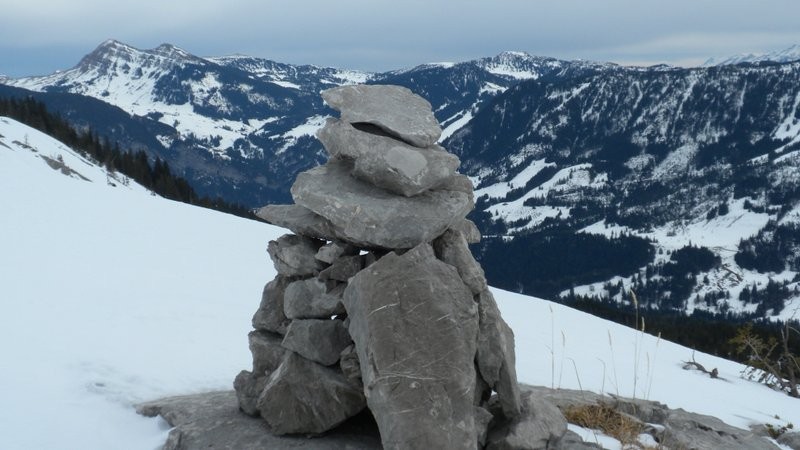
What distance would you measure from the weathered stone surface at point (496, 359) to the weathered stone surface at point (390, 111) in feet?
9.19

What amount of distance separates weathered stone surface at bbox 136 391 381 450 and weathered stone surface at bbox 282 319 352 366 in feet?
3.58

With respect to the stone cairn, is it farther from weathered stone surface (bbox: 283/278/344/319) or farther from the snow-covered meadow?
the snow-covered meadow

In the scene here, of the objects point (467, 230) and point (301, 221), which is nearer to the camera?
point (301, 221)

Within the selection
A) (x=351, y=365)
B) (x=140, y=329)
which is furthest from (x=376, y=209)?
(x=140, y=329)

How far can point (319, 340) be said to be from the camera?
30.0ft

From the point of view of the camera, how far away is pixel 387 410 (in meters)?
7.73

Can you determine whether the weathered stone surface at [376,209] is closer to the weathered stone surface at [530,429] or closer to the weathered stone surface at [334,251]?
the weathered stone surface at [334,251]

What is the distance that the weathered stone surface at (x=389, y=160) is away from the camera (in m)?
9.31

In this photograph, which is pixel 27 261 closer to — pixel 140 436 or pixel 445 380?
pixel 140 436

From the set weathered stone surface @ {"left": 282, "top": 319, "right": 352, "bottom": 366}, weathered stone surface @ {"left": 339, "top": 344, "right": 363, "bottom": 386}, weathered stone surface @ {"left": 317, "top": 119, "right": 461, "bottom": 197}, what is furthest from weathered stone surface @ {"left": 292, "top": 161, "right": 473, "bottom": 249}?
weathered stone surface @ {"left": 339, "top": 344, "right": 363, "bottom": 386}

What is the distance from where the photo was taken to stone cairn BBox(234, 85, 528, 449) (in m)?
7.82

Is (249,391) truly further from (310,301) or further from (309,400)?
(310,301)

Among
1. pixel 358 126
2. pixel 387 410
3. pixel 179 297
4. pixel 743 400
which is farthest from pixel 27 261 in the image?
pixel 743 400

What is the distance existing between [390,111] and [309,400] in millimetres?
4718
